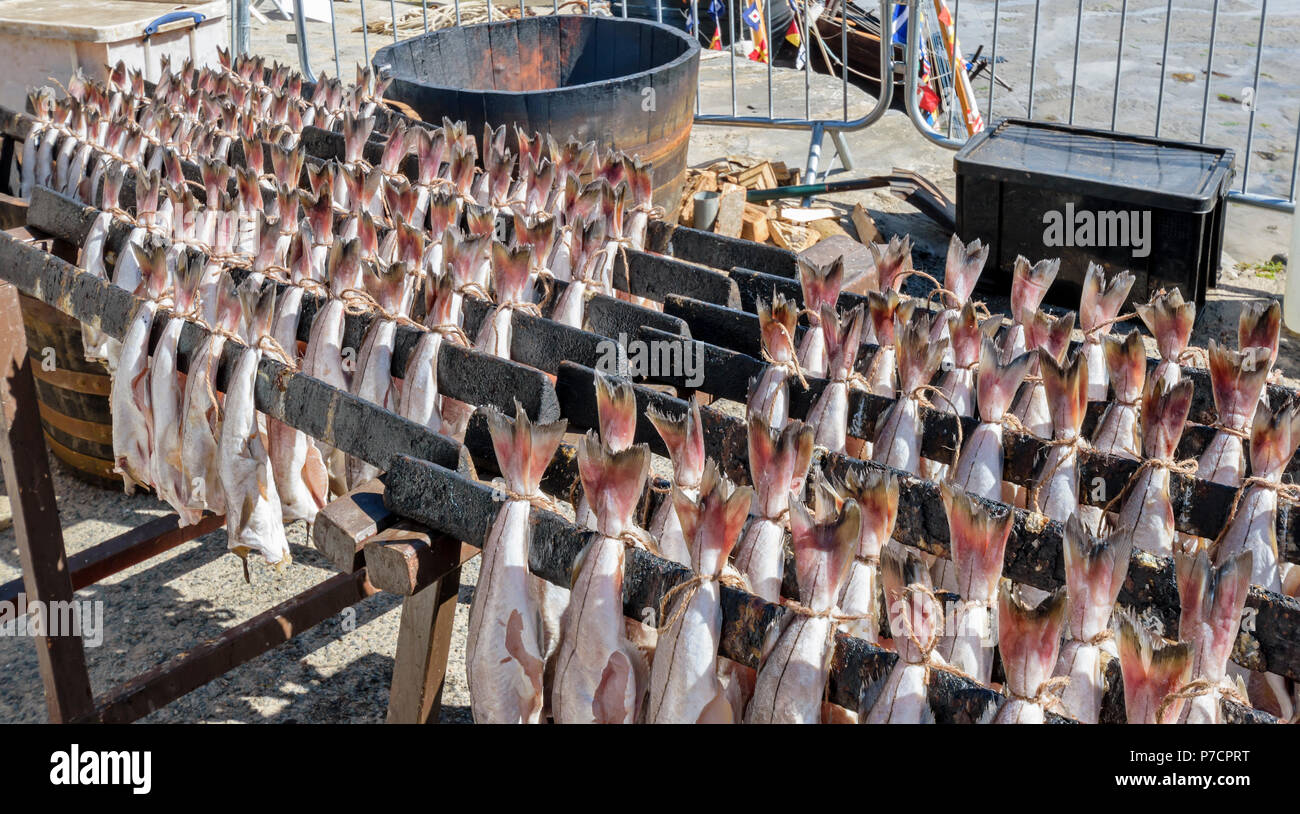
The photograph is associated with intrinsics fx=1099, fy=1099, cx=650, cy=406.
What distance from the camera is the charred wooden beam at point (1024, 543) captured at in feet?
4.98

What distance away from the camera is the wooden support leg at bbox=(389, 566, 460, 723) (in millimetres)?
2104

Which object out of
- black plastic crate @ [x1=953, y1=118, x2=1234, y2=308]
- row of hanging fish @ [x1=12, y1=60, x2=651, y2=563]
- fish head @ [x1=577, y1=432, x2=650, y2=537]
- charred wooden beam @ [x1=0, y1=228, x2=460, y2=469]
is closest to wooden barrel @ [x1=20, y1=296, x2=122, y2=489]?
row of hanging fish @ [x1=12, y1=60, x2=651, y2=563]

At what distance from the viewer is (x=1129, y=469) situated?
6.05 feet

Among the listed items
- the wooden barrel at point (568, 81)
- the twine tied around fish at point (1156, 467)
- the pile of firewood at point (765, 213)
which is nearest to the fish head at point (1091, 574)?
the twine tied around fish at point (1156, 467)

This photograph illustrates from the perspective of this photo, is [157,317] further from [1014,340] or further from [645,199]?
[1014,340]

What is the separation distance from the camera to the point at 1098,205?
5207 millimetres

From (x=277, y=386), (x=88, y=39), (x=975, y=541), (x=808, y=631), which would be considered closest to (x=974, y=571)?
(x=975, y=541)

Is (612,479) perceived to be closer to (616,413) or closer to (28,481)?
(616,413)

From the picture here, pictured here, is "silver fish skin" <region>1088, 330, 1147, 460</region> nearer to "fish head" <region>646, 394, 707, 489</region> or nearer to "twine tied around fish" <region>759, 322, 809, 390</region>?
"twine tied around fish" <region>759, 322, 809, 390</region>

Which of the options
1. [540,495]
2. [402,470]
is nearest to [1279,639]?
[540,495]

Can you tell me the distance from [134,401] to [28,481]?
36 cm

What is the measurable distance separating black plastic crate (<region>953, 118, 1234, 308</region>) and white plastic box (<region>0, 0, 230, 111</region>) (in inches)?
144

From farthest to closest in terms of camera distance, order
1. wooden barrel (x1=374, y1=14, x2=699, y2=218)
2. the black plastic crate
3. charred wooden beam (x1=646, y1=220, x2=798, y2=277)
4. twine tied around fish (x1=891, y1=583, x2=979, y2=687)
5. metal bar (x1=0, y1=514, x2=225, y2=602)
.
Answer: the black plastic crate, wooden barrel (x1=374, y1=14, x2=699, y2=218), metal bar (x1=0, y1=514, x2=225, y2=602), charred wooden beam (x1=646, y1=220, x2=798, y2=277), twine tied around fish (x1=891, y1=583, x2=979, y2=687)

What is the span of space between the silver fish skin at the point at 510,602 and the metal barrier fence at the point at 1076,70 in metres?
4.94
